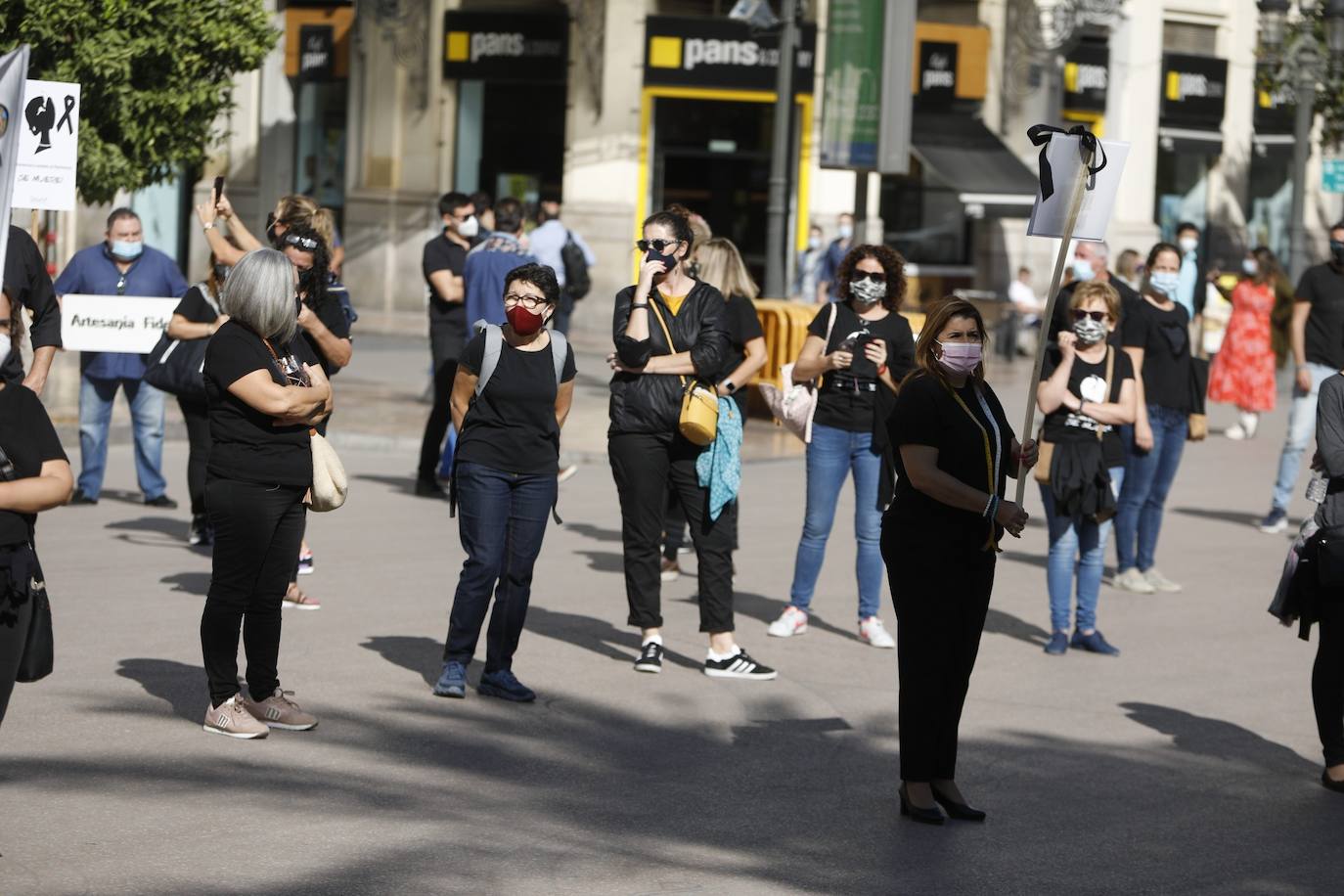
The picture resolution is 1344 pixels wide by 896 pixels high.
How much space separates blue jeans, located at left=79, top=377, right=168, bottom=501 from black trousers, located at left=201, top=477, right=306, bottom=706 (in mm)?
5687

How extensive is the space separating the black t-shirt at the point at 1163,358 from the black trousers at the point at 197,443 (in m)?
4.99

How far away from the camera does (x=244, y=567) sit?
7207 millimetres

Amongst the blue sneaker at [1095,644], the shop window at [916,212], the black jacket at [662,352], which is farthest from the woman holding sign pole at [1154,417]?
the shop window at [916,212]

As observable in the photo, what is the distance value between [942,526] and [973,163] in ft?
84.0

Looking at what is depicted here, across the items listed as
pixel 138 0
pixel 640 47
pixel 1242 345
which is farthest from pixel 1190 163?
pixel 138 0

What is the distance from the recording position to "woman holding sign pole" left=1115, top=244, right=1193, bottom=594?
11375 mm

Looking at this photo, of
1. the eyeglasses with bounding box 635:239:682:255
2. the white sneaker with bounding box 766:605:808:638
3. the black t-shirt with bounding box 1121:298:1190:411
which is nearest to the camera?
the eyeglasses with bounding box 635:239:682:255

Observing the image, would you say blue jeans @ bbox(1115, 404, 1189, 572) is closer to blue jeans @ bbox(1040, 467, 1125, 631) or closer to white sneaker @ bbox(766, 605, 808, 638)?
blue jeans @ bbox(1040, 467, 1125, 631)

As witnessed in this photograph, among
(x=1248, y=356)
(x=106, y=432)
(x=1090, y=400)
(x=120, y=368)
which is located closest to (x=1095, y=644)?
(x=1090, y=400)

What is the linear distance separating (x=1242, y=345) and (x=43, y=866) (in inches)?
603

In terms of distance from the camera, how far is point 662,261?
8.68 meters

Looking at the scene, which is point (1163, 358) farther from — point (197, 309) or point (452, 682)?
point (197, 309)

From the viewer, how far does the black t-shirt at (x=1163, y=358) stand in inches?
451

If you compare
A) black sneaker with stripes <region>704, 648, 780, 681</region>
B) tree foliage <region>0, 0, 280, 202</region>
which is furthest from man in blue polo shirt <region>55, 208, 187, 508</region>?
black sneaker with stripes <region>704, 648, 780, 681</region>
